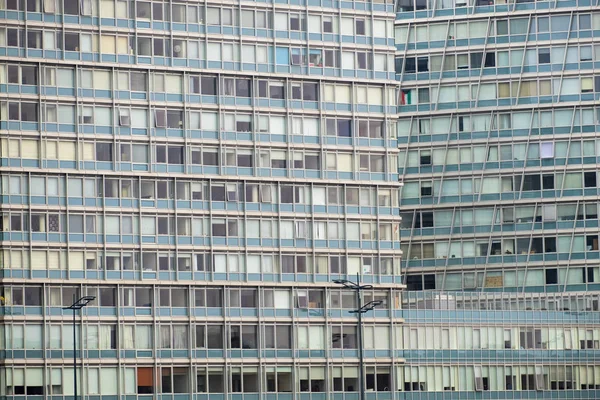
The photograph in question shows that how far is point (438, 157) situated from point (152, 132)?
3868 centimetres

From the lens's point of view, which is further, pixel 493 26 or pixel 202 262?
pixel 493 26

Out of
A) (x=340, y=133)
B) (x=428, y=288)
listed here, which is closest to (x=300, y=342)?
(x=340, y=133)

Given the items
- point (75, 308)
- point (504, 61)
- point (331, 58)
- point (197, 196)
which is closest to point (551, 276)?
point (504, 61)

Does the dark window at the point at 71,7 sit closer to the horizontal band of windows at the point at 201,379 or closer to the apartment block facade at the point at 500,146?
the horizontal band of windows at the point at 201,379

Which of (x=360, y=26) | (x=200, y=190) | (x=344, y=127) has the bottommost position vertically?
(x=200, y=190)

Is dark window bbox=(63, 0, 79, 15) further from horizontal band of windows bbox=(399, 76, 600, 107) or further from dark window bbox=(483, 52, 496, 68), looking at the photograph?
dark window bbox=(483, 52, 496, 68)

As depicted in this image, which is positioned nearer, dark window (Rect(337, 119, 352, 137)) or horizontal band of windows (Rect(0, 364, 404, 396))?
horizontal band of windows (Rect(0, 364, 404, 396))

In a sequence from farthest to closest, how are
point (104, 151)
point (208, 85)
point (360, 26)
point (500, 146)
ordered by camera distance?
point (500, 146), point (360, 26), point (208, 85), point (104, 151)

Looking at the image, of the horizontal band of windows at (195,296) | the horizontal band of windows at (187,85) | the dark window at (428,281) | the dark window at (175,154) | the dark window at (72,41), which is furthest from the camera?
the dark window at (428,281)

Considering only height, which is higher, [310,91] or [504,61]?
[504,61]

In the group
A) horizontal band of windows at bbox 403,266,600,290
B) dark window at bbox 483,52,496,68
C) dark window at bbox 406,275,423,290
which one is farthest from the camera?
dark window at bbox 406,275,423,290

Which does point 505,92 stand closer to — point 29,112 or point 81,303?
point 29,112

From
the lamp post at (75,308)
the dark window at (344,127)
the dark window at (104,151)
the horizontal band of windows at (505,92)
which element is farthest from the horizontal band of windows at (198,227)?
the horizontal band of windows at (505,92)

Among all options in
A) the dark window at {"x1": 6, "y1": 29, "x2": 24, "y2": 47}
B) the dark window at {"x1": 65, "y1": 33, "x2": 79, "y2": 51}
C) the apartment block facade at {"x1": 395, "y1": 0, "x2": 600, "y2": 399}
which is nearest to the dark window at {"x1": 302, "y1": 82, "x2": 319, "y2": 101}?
the dark window at {"x1": 65, "y1": 33, "x2": 79, "y2": 51}
